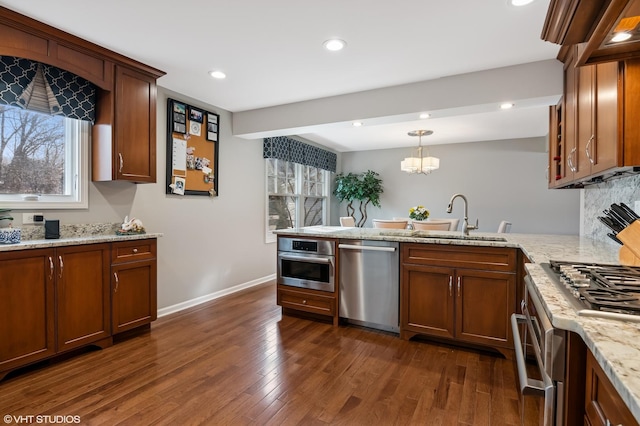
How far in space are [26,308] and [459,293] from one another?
3.09m

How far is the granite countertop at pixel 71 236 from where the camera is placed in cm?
221

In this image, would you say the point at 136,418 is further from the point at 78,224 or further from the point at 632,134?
the point at 632,134

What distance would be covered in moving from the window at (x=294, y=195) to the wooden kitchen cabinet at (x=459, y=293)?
9.08ft

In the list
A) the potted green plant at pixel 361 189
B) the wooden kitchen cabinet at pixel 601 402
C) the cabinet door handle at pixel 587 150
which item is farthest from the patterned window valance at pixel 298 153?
the wooden kitchen cabinet at pixel 601 402

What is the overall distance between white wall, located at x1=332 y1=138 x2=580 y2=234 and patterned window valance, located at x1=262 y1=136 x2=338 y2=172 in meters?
1.18

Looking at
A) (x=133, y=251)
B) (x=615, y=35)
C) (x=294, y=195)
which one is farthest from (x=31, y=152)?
(x=294, y=195)

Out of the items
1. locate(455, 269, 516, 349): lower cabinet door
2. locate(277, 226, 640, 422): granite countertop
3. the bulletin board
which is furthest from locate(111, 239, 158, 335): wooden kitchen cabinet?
locate(277, 226, 640, 422): granite countertop

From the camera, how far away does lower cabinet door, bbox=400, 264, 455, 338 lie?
8.82 feet

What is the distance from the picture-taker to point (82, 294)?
2498 millimetres

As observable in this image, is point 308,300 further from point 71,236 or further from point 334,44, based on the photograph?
point 334,44

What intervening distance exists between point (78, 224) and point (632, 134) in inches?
145

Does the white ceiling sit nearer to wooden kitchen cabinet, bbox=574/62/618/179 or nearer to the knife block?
wooden kitchen cabinet, bbox=574/62/618/179

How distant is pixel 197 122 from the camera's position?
3840 millimetres

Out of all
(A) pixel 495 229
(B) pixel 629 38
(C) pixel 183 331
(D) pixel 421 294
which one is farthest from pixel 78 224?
(A) pixel 495 229
